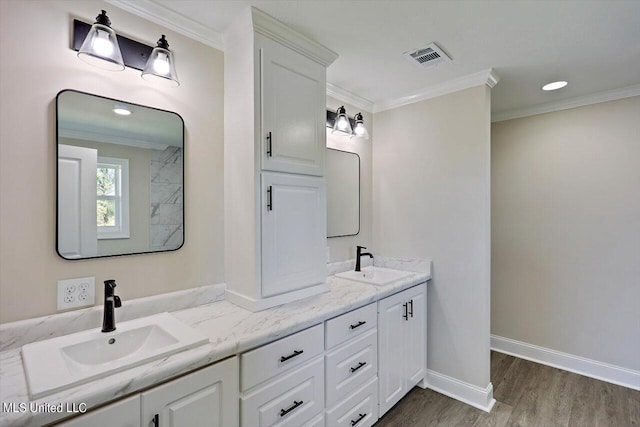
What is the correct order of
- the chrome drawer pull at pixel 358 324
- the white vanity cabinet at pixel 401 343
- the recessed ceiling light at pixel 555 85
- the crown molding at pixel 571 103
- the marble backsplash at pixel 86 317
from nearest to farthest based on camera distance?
the marble backsplash at pixel 86 317
the chrome drawer pull at pixel 358 324
the white vanity cabinet at pixel 401 343
the recessed ceiling light at pixel 555 85
the crown molding at pixel 571 103

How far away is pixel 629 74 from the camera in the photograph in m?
2.32

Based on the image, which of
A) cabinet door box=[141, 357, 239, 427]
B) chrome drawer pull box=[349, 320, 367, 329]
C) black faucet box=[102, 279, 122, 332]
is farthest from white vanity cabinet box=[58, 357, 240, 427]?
chrome drawer pull box=[349, 320, 367, 329]

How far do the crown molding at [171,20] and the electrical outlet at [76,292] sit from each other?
1.28 metres

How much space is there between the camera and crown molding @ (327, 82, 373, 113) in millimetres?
2548

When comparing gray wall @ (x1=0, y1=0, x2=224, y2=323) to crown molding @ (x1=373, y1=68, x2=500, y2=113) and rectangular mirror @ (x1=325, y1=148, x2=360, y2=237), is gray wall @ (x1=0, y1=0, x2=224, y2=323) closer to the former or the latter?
rectangular mirror @ (x1=325, y1=148, x2=360, y2=237)

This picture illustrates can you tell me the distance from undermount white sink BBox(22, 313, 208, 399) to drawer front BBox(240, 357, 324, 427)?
1.23 feet

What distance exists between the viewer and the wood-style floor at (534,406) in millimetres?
2160

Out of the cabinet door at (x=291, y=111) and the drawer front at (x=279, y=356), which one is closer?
the drawer front at (x=279, y=356)

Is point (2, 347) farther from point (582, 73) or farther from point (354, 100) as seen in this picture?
point (582, 73)

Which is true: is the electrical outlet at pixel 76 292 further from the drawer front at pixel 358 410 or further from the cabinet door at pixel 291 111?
the drawer front at pixel 358 410

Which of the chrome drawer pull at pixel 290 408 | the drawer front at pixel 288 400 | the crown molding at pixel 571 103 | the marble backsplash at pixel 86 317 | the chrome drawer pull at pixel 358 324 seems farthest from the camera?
the crown molding at pixel 571 103

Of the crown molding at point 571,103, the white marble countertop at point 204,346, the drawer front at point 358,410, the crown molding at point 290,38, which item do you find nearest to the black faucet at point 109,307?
the white marble countertop at point 204,346

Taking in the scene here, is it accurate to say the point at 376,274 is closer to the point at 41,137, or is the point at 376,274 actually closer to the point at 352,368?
the point at 352,368

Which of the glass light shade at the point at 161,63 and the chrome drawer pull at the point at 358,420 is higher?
the glass light shade at the point at 161,63
